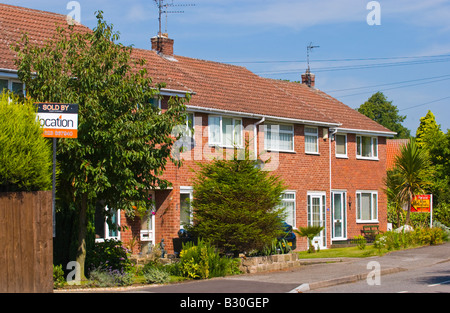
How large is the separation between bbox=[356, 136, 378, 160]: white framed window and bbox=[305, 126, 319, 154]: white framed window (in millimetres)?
3850

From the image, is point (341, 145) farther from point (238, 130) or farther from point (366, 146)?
point (238, 130)

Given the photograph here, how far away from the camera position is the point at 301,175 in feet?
98.4

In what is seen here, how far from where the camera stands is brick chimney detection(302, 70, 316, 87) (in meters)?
38.9

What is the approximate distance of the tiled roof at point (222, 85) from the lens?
898 inches

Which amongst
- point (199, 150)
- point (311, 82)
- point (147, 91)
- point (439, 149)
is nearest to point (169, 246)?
point (199, 150)

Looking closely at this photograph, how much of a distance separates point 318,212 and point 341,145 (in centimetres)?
403

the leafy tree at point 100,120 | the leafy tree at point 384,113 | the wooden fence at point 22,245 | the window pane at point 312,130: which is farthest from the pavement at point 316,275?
the leafy tree at point 384,113

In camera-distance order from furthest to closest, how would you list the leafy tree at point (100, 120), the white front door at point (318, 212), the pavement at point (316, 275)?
1. the white front door at point (318, 212)
2. the leafy tree at point (100, 120)
3. the pavement at point (316, 275)

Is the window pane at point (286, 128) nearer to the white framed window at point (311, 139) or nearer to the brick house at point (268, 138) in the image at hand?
the brick house at point (268, 138)

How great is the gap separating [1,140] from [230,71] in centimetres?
2080

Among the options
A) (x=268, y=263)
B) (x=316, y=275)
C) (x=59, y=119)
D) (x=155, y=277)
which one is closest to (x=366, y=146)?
(x=268, y=263)

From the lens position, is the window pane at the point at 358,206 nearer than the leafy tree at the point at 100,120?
No

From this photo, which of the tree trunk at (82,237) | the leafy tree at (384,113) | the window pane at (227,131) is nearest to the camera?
the tree trunk at (82,237)

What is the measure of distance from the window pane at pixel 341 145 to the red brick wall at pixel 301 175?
0.92 feet
